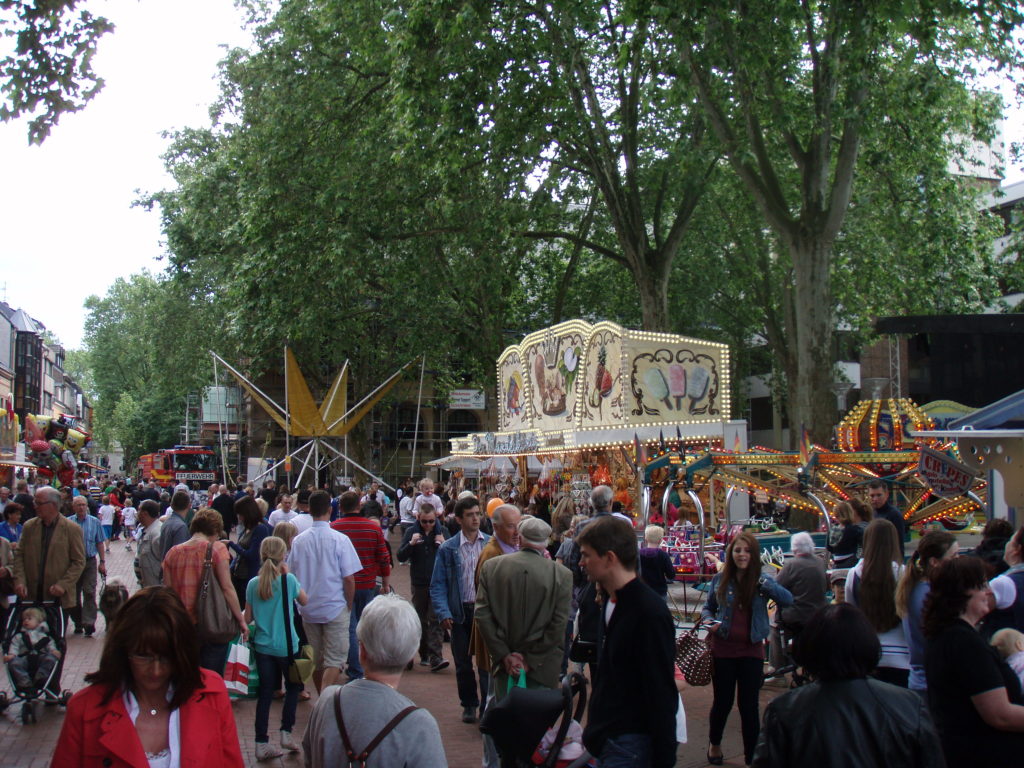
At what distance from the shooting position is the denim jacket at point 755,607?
6434mm

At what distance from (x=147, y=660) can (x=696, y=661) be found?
4531 mm

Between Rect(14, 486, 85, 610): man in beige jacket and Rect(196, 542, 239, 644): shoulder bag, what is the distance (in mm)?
2115

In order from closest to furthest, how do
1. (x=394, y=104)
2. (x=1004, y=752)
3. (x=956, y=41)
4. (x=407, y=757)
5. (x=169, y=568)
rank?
(x=407, y=757)
(x=1004, y=752)
(x=169, y=568)
(x=956, y=41)
(x=394, y=104)

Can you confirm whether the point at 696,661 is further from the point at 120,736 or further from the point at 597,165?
the point at 597,165

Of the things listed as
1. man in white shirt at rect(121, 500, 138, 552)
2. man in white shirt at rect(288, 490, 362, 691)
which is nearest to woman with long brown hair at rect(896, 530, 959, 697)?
man in white shirt at rect(288, 490, 362, 691)

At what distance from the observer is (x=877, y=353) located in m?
46.2

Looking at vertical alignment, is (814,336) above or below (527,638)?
above

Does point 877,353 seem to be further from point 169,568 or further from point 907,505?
point 169,568

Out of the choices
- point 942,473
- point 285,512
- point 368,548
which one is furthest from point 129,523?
point 942,473

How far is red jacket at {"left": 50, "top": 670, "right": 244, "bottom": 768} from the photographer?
293cm

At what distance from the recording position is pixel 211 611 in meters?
6.77

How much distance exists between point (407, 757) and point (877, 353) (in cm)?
4627

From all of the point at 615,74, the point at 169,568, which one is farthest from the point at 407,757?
the point at 615,74

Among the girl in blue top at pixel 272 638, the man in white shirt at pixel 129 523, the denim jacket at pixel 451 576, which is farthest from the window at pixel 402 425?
the girl in blue top at pixel 272 638
